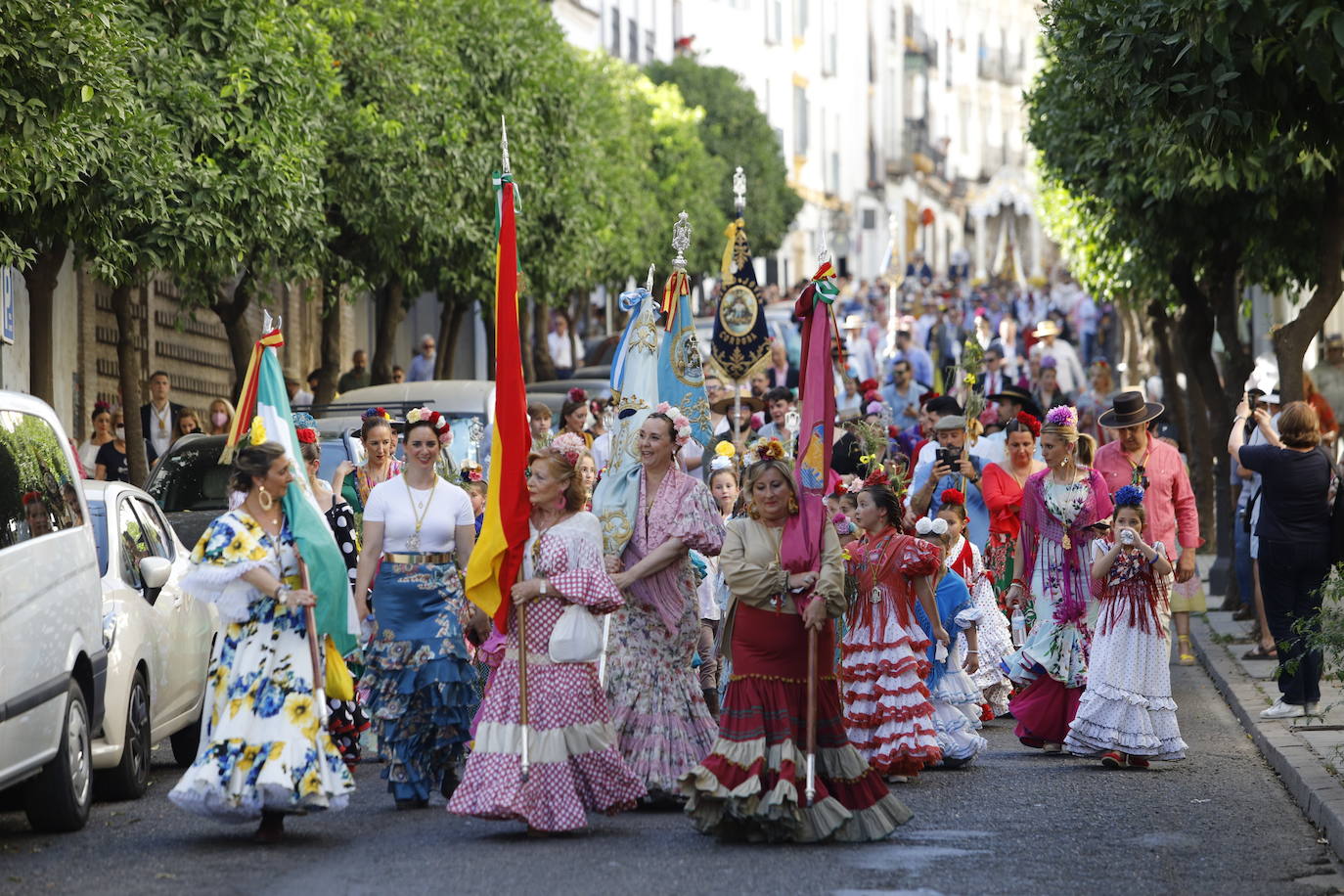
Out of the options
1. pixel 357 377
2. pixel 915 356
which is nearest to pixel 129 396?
pixel 357 377

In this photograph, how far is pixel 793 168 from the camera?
79375 mm

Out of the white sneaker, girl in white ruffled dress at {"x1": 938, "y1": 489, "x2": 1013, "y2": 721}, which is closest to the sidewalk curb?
the white sneaker

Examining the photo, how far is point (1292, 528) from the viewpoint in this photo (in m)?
13.3

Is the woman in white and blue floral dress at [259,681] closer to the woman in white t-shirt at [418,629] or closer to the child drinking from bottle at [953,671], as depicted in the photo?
the woman in white t-shirt at [418,629]

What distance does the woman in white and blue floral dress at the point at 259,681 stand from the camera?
9.12 m

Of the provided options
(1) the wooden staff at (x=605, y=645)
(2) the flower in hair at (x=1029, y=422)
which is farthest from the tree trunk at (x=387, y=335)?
(1) the wooden staff at (x=605, y=645)

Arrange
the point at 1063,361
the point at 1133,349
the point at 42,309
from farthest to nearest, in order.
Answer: the point at 1133,349 < the point at 1063,361 < the point at 42,309

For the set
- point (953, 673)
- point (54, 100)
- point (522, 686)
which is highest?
point (54, 100)

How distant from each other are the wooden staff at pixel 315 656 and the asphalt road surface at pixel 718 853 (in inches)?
21.7

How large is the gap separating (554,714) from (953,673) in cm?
343

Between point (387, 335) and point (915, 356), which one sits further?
point (915, 356)

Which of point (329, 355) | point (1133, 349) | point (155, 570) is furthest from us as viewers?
point (1133, 349)

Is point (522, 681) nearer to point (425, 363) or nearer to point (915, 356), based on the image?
point (915, 356)

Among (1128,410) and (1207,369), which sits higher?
(1207,369)
